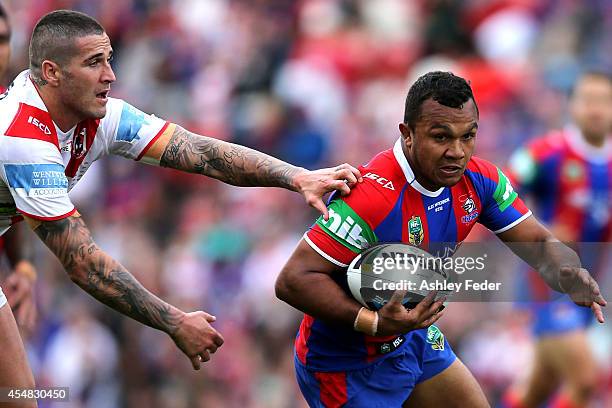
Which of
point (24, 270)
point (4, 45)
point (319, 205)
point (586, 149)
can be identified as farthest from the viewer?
point (586, 149)

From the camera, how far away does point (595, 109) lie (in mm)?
9320

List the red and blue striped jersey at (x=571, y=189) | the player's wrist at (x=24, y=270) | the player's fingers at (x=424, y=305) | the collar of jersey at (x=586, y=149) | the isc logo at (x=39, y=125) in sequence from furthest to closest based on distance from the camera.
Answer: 1. the collar of jersey at (x=586, y=149)
2. the red and blue striped jersey at (x=571, y=189)
3. the player's wrist at (x=24, y=270)
4. the isc logo at (x=39, y=125)
5. the player's fingers at (x=424, y=305)

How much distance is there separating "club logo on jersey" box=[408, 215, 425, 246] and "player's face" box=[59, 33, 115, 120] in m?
1.52

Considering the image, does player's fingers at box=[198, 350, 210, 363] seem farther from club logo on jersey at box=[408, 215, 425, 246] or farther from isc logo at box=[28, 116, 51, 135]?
isc logo at box=[28, 116, 51, 135]

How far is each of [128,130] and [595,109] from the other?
166 inches

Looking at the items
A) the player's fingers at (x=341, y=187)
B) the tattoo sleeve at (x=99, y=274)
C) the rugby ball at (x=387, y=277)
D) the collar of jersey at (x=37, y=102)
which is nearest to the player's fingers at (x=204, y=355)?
the tattoo sleeve at (x=99, y=274)

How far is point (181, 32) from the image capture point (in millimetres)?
14281

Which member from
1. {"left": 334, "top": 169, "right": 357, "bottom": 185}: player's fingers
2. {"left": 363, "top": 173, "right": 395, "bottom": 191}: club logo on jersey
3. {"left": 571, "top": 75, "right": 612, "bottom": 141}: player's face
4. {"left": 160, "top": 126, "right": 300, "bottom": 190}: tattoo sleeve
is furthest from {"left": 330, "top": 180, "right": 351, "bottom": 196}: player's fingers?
{"left": 571, "top": 75, "right": 612, "bottom": 141}: player's face

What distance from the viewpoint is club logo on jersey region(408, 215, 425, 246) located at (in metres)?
5.97

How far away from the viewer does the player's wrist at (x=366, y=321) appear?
5.82 meters

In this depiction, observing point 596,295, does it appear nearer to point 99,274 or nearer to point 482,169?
point 482,169

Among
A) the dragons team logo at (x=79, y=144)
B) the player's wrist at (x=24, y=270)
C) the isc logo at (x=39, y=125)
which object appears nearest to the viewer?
the isc logo at (x=39, y=125)

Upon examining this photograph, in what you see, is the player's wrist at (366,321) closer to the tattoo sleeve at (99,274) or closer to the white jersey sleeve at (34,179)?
the tattoo sleeve at (99,274)

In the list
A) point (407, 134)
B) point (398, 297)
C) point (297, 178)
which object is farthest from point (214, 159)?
point (398, 297)
